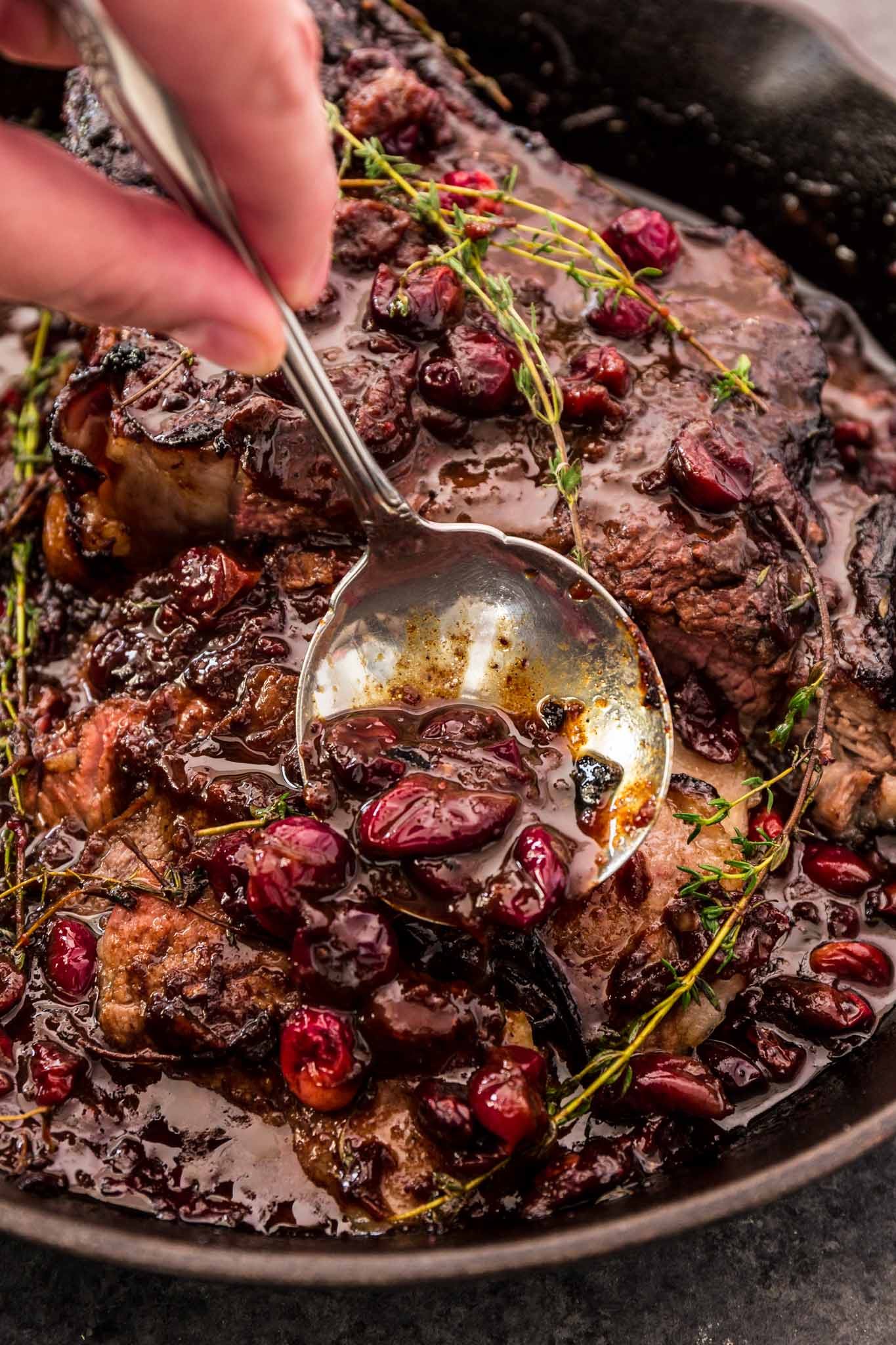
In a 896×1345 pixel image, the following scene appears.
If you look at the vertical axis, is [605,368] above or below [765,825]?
above

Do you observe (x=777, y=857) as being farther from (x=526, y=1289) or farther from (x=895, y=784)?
(x=526, y=1289)

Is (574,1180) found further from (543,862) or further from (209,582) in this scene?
(209,582)

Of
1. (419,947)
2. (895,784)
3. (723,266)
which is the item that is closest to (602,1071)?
(419,947)

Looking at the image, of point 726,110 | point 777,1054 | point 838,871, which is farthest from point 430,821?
point 726,110

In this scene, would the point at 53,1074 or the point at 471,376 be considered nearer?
the point at 53,1074

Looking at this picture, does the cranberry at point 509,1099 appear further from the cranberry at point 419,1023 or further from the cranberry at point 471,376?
the cranberry at point 471,376
